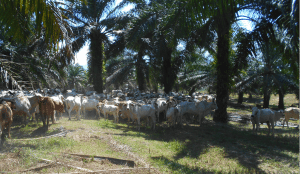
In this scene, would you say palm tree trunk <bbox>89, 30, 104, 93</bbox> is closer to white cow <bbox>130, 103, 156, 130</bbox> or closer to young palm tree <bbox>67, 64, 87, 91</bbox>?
white cow <bbox>130, 103, 156, 130</bbox>

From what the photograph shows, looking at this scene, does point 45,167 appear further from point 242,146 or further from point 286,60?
point 286,60

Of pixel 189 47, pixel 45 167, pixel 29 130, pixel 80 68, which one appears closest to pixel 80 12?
pixel 189 47

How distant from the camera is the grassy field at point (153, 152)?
611cm

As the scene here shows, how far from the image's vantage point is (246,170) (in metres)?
6.58

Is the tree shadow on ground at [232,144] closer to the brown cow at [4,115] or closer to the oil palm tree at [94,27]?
the brown cow at [4,115]

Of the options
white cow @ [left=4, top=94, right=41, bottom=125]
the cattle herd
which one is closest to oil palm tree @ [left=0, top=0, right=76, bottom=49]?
the cattle herd

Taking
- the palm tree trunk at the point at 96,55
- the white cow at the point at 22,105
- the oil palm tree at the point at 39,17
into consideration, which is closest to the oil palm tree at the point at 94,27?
the palm tree trunk at the point at 96,55

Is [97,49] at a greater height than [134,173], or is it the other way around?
[97,49]

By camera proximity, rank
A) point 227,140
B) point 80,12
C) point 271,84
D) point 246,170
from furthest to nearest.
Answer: point 271,84, point 80,12, point 227,140, point 246,170

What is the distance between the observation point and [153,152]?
7996 millimetres

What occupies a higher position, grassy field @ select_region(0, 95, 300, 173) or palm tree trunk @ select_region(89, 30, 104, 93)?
palm tree trunk @ select_region(89, 30, 104, 93)

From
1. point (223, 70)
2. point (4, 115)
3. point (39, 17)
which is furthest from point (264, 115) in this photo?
point (4, 115)

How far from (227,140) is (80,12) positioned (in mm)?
14289

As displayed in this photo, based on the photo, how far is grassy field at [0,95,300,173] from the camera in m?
6.11
